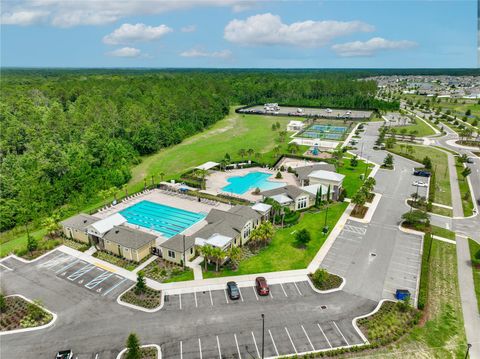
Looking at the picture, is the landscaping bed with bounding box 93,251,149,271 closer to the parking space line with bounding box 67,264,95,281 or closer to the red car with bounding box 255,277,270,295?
the parking space line with bounding box 67,264,95,281

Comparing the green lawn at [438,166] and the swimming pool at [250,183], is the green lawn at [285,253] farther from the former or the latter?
the green lawn at [438,166]

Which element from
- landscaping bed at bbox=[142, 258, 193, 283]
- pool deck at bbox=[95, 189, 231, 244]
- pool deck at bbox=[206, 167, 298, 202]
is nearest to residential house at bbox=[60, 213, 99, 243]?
pool deck at bbox=[95, 189, 231, 244]

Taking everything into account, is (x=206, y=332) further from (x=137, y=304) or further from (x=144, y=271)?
(x=144, y=271)

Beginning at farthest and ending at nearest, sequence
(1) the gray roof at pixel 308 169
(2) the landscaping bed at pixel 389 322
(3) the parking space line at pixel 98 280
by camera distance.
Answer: (1) the gray roof at pixel 308 169
(3) the parking space line at pixel 98 280
(2) the landscaping bed at pixel 389 322

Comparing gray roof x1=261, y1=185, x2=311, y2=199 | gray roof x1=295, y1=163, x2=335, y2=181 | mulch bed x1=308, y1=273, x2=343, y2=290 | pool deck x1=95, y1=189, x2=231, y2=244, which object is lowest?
mulch bed x1=308, y1=273, x2=343, y2=290

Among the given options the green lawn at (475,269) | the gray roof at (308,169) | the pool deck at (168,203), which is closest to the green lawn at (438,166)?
the green lawn at (475,269)

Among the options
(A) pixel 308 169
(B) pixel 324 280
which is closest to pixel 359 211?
(A) pixel 308 169

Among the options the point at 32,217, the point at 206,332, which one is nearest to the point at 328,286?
the point at 206,332
